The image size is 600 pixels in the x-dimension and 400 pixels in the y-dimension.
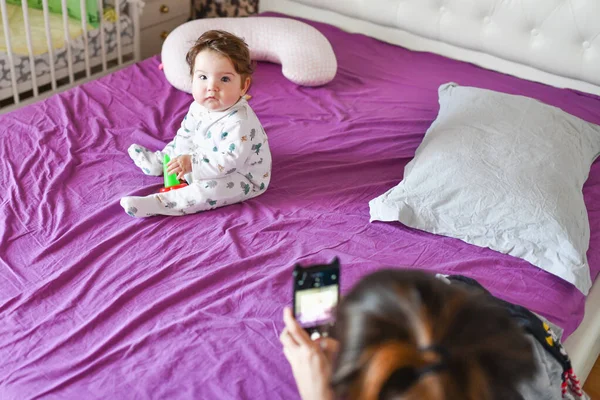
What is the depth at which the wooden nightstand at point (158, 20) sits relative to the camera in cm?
278

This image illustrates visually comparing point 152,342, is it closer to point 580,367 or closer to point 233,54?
point 233,54

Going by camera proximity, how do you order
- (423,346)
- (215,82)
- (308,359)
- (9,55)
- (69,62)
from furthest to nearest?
(69,62), (9,55), (215,82), (308,359), (423,346)

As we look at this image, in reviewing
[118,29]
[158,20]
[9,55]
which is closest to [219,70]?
[9,55]

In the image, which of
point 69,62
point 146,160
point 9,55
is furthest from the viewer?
point 69,62

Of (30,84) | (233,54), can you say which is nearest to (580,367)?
→ (233,54)

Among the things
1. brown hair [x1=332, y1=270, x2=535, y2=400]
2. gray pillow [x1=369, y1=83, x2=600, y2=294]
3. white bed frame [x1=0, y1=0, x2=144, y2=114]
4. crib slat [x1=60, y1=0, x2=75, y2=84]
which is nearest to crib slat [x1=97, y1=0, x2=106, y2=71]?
white bed frame [x1=0, y1=0, x2=144, y2=114]

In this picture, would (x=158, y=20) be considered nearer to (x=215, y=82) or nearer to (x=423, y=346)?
(x=215, y=82)

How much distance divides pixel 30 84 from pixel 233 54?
1.13 meters

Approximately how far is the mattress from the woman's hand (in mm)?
1701

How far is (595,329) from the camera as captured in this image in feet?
5.05

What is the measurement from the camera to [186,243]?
148 cm

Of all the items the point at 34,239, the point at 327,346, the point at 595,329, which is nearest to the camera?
the point at 327,346

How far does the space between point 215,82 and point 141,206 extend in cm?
37

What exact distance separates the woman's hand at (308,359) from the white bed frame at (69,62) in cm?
164
